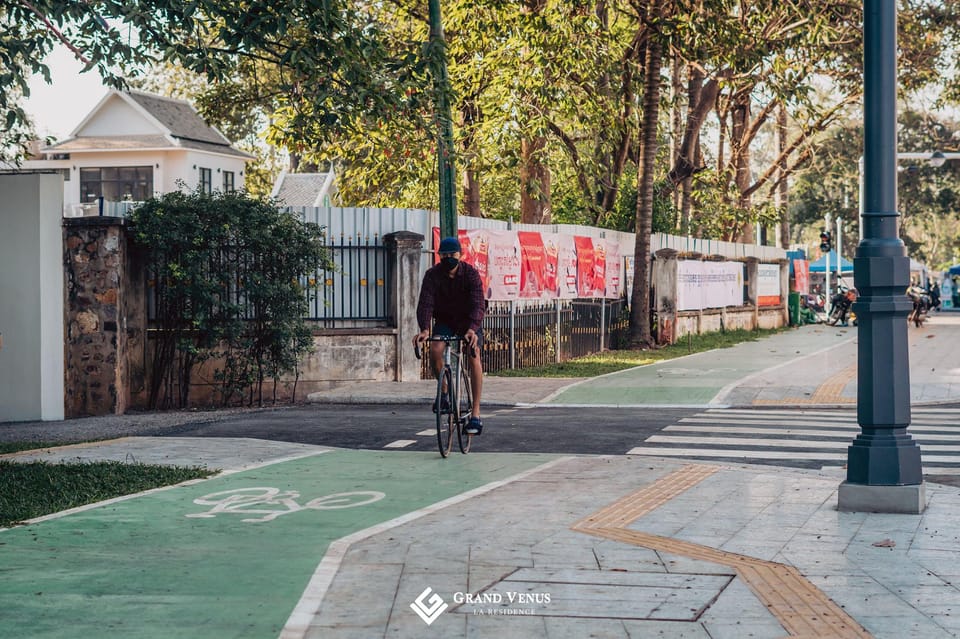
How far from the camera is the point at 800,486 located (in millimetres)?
8812

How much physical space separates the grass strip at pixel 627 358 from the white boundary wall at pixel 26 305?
7675 millimetres

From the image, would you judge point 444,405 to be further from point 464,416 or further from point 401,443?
point 401,443

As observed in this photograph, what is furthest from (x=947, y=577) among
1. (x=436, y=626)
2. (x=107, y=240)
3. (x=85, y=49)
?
(x=107, y=240)

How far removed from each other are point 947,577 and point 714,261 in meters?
28.6

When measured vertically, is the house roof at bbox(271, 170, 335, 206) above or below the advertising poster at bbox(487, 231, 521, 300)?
above

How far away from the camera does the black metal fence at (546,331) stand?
66.5ft

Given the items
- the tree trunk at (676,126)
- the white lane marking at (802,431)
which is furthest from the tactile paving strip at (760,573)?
the tree trunk at (676,126)

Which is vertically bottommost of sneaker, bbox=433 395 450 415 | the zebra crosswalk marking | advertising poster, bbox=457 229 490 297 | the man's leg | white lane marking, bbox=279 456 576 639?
the zebra crosswalk marking

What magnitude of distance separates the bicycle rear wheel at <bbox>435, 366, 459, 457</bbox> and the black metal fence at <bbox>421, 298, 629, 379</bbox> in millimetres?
7567

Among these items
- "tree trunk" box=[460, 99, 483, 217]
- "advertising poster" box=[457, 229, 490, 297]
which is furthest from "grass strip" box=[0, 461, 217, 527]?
"tree trunk" box=[460, 99, 483, 217]

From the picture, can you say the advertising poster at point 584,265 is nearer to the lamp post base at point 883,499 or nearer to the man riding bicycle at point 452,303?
the man riding bicycle at point 452,303

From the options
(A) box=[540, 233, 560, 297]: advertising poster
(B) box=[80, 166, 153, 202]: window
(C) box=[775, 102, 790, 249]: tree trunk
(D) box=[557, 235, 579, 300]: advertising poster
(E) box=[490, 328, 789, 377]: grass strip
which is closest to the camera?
(E) box=[490, 328, 789, 377]: grass strip

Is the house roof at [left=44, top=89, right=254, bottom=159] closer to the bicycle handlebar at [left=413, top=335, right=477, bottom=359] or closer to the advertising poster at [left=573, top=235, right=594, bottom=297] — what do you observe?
the advertising poster at [left=573, top=235, right=594, bottom=297]

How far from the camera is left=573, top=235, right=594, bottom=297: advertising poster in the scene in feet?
78.9
